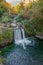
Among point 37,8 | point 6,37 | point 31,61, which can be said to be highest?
point 37,8

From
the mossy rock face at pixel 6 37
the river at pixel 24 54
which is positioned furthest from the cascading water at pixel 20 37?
the river at pixel 24 54

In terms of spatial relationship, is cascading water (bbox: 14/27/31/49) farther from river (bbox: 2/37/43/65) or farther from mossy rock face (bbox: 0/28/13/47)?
river (bbox: 2/37/43/65)

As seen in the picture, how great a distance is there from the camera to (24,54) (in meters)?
14.4

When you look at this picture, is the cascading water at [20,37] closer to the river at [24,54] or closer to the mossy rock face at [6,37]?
the mossy rock face at [6,37]

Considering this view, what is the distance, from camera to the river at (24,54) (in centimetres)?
1284

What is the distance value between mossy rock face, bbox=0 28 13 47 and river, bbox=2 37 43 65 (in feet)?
1.99

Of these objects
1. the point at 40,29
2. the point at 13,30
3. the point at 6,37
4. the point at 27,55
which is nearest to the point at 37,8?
the point at 40,29

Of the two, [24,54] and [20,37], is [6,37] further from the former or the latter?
[24,54]

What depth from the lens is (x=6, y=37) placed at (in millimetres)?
16781

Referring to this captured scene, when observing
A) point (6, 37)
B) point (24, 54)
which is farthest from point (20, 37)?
point (24, 54)

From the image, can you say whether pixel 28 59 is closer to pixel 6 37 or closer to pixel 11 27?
pixel 6 37

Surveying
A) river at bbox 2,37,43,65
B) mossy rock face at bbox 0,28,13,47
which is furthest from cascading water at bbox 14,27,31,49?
river at bbox 2,37,43,65

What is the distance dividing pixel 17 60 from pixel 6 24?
7.21 metres

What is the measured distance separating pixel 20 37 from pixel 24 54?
4.32 meters
